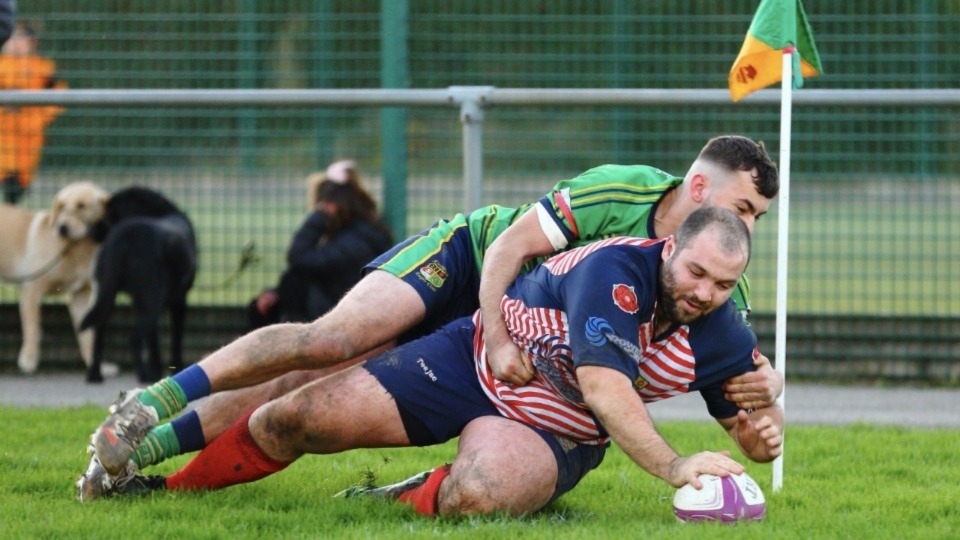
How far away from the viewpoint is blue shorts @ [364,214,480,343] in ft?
17.0

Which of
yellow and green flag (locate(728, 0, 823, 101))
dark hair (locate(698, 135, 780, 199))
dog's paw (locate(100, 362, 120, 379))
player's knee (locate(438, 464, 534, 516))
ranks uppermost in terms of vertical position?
yellow and green flag (locate(728, 0, 823, 101))

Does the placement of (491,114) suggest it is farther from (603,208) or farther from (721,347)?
(721,347)

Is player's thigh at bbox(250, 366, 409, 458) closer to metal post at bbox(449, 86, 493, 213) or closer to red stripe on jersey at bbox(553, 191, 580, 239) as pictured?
red stripe on jersey at bbox(553, 191, 580, 239)

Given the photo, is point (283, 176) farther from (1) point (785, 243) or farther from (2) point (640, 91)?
(1) point (785, 243)

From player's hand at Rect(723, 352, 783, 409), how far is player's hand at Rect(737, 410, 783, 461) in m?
0.04

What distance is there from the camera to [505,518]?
14.4ft

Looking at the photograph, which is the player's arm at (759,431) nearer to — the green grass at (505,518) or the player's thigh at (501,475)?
the green grass at (505,518)

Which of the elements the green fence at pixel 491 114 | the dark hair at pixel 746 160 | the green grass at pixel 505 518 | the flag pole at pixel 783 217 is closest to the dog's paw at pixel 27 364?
the green fence at pixel 491 114

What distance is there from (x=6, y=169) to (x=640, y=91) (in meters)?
4.41

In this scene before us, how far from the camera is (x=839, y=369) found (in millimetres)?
8406

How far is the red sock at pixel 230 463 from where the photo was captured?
4828mm

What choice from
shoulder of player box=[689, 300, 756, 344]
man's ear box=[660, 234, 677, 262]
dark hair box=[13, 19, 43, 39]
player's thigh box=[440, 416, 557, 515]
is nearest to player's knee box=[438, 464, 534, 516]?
player's thigh box=[440, 416, 557, 515]

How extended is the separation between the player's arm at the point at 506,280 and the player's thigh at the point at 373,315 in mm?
328

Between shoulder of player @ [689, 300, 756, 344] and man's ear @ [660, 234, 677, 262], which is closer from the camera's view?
man's ear @ [660, 234, 677, 262]
